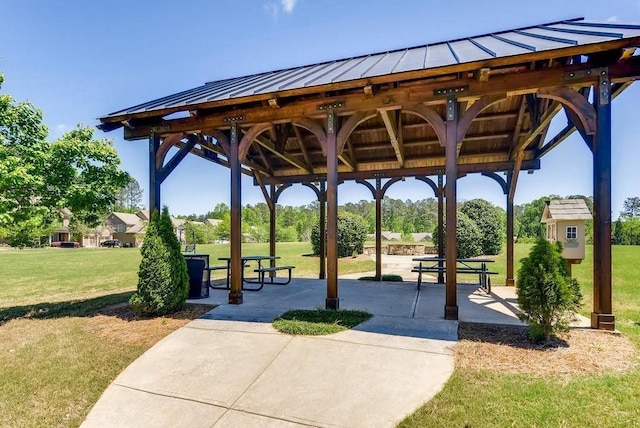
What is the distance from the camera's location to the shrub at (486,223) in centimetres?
1786

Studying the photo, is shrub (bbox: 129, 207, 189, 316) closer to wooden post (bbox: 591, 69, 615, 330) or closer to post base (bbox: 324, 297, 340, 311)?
post base (bbox: 324, 297, 340, 311)

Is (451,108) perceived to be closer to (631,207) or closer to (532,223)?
(532,223)

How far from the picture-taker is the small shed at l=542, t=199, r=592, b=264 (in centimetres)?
624

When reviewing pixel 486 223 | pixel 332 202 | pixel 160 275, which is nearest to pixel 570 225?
pixel 332 202

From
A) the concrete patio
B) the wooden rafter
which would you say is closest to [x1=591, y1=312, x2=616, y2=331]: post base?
the concrete patio

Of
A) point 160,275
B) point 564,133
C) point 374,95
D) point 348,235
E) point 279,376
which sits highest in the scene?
point 374,95

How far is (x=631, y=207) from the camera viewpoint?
55.0 m

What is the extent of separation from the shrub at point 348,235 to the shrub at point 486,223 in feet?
19.8

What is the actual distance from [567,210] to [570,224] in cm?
34

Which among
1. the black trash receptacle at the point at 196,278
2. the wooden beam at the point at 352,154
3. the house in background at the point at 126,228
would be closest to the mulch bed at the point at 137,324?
the black trash receptacle at the point at 196,278

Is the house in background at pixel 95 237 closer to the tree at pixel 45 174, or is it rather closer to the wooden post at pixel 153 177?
the tree at pixel 45 174

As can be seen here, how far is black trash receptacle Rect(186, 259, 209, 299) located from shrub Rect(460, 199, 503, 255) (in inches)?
612

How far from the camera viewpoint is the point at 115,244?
148 ft

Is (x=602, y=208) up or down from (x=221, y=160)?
down
